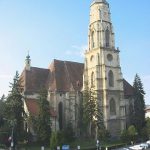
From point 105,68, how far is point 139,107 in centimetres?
1206

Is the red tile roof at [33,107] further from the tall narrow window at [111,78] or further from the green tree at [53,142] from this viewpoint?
the tall narrow window at [111,78]

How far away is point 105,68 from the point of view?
245ft

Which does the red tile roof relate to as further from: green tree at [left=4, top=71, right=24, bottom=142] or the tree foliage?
the tree foliage

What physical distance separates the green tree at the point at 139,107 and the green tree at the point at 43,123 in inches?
899

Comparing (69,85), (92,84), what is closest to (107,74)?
(92,84)

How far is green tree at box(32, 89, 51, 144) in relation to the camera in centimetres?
6169

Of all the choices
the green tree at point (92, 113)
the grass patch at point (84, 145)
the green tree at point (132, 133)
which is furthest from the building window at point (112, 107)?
the grass patch at point (84, 145)

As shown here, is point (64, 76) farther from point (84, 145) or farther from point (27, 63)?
point (84, 145)

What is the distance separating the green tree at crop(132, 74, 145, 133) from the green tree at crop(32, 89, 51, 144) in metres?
22.8

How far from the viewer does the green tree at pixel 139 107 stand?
7706 centimetres

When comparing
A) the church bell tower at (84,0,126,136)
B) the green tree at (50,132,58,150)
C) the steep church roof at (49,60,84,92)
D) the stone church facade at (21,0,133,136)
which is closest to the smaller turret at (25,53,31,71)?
the stone church facade at (21,0,133,136)

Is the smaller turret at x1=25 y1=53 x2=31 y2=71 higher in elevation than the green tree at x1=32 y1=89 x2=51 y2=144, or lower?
higher

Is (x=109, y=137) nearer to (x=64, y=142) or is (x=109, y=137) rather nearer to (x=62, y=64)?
(x=64, y=142)

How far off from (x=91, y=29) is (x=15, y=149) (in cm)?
3276
